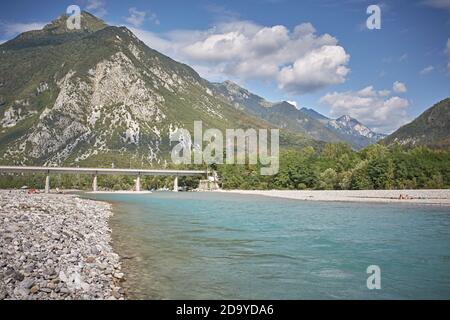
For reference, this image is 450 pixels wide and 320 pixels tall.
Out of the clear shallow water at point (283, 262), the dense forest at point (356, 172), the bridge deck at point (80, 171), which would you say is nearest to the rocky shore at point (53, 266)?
the clear shallow water at point (283, 262)

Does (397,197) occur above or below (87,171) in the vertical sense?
below

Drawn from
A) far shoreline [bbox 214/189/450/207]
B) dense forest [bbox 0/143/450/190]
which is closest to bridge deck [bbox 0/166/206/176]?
dense forest [bbox 0/143/450/190]

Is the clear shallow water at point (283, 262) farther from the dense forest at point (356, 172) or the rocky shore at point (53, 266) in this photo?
the dense forest at point (356, 172)

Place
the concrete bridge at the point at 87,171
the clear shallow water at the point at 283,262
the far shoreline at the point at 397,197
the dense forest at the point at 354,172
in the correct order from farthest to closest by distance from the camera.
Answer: the concrete bridge at the point at 87,171, the dense forest at the point at 354,172, the far shoreline at the point at 397,197, the clear shallow water at the point at 283,262

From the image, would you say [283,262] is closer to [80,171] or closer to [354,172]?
[354,172]

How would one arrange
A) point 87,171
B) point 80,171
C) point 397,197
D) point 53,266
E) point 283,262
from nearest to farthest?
point 53,266
point 283,262
point 397,197
point 80,171
point 87,171

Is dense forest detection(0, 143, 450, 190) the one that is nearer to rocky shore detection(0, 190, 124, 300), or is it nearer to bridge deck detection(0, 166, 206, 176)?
bridge deck detection(0, 166, 206, 176)

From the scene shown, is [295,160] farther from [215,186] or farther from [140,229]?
[140,229]

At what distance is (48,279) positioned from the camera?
13734 millimetres

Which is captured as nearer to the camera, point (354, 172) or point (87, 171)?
point (354, 172)

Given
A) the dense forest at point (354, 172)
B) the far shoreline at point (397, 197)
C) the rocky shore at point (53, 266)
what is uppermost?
the dense forest at point (354, 172)

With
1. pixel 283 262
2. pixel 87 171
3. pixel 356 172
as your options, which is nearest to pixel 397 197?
pixel 356 172

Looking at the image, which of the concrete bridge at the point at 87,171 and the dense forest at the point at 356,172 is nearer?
the dense forest at the point at 356,172
